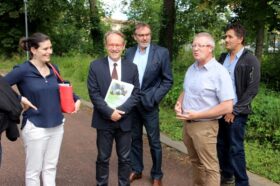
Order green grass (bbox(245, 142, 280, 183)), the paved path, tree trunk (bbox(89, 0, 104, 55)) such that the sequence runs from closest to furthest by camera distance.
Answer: the paved path, green grass (bbox(245, 142, 280, 183)), tree trunk (bbox(89, 0, 104, 55))

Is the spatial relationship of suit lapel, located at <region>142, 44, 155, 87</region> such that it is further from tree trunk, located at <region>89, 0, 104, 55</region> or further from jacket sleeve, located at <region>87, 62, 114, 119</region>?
tree trunk, located at <region>89, 0, 104, 55</region>

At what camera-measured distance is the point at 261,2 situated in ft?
33.2

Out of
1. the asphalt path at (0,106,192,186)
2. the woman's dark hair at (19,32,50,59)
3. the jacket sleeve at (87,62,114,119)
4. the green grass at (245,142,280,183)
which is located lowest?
the asphalt path at (0,106,192,186)

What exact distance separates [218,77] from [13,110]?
6.36 feet

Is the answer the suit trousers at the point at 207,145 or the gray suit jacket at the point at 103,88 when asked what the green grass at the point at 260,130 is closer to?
the suit trousers at the point at 207,145

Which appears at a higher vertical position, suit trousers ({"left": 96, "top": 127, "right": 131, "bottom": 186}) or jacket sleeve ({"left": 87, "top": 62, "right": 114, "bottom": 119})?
jacket sleeve ({"left": 87, "top": 62, "right": 114, "bottom": 119})

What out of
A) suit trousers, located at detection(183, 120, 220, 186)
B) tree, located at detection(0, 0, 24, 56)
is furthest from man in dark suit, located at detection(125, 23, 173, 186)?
tree, located at detection(0, 0, 24, 56)

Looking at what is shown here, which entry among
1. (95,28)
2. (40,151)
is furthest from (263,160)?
(95,28)

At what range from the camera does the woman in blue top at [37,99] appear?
4.27 m

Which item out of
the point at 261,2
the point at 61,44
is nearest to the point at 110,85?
the point at 261,2

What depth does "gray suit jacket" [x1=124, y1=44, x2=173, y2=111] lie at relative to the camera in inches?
211

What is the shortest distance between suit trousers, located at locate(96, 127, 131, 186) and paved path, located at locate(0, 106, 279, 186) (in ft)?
2.05

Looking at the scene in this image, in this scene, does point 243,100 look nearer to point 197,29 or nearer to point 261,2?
point 261,2

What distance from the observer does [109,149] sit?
4930 mm
